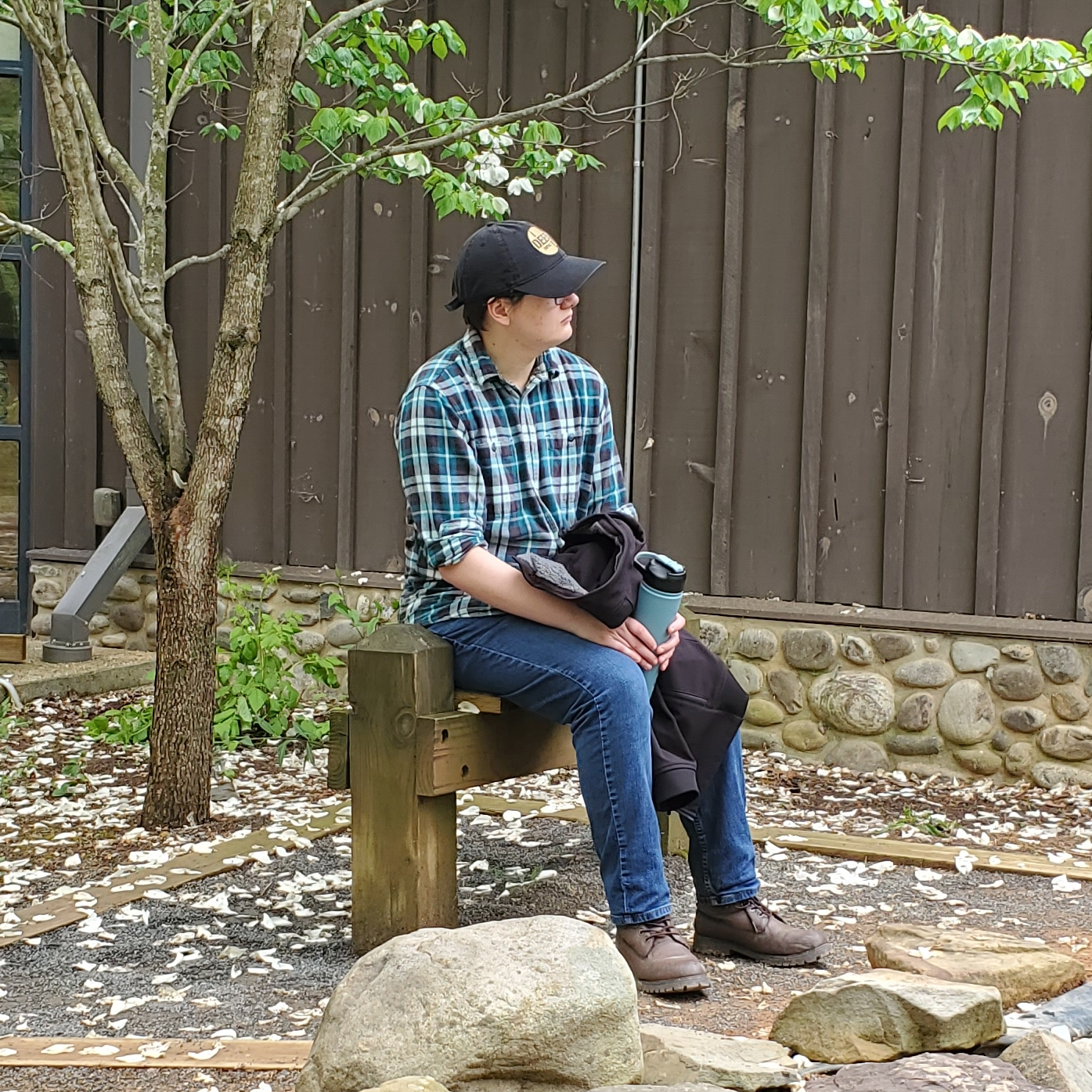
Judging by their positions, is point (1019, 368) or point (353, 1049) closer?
point (353, 1049)

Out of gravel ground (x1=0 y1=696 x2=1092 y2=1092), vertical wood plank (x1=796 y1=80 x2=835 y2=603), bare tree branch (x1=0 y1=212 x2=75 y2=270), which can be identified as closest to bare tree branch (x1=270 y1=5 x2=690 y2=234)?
bare tree branch (x1=0 y1=212 x2=75 y2=270)

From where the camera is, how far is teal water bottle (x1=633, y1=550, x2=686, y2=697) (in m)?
3.16

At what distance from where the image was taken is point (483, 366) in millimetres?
3344

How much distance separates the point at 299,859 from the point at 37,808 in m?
0.98

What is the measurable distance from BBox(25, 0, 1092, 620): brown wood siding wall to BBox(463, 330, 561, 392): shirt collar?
80.8 inches

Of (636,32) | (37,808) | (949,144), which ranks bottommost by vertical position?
(37,808)

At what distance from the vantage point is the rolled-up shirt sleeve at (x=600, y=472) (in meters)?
3.50

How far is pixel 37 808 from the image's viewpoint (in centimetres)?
452

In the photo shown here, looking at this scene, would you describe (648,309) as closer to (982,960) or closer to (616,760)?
(616,760)

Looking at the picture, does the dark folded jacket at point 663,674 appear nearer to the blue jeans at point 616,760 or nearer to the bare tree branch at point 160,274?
the blue jeans at point 616,760

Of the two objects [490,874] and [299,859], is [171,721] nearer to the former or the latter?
[299,859]

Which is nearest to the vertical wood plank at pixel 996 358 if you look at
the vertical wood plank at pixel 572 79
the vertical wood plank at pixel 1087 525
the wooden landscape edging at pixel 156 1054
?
the vertical wood plank at pixel 1087 525

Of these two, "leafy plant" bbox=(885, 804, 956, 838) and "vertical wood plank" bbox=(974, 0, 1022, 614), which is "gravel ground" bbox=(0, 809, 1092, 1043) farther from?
"vertical wood plank" bbox=(974, 0, 1022, 614)

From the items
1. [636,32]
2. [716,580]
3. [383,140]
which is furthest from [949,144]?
[383,140]
